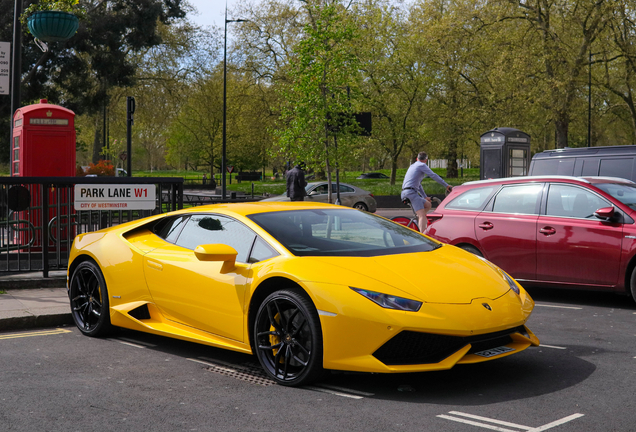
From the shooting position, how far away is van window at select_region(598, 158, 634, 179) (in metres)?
11.6

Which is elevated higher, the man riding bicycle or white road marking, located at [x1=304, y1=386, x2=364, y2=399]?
the man riding bicycle

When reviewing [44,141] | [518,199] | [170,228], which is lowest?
[170,228]

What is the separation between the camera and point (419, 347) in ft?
14.3

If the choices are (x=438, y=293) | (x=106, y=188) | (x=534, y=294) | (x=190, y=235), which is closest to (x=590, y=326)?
(x=534, y=294)

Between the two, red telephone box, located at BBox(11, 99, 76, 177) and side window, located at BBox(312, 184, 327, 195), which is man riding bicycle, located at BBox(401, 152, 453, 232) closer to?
red telephone box, located at BBox(11, 99, 76, 177)

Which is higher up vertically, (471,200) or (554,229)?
(471,200)

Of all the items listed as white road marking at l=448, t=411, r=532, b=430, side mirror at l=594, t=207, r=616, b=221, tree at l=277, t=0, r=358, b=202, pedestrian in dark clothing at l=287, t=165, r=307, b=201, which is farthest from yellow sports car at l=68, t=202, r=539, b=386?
tree at l=277, t=0, r=358, b=202

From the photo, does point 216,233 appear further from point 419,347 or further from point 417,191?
point 417,191

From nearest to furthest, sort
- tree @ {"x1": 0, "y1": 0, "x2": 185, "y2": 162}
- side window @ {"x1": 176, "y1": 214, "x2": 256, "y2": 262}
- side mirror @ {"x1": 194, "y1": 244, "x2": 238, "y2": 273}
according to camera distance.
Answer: side mirror @ {"x1": 194, "y1": 244, "x2": 238, "y2": 273}
side window @ {"x1": 176, "y1": 214, "x2": 256, "y2": 262}
tree @ {"x1": 0, "y1": 0, "x2": 185, "y2": 162}

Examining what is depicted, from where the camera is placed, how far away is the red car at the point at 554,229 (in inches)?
297

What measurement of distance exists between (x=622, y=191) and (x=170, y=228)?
5158 mm

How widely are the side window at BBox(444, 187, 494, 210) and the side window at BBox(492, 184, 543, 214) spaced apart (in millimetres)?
203

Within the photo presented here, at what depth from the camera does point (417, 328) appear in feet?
14.0

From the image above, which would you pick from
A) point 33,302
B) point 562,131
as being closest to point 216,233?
point 33,302
